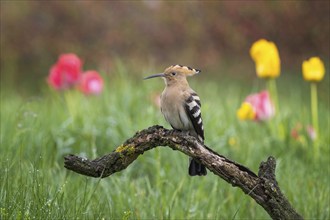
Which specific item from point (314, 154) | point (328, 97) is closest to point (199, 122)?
point (314, 154)

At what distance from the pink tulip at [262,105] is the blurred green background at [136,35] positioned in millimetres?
6421

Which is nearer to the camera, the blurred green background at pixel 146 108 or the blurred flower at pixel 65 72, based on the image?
the blurred green background at pixel 146 108

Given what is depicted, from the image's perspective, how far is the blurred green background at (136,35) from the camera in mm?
11945

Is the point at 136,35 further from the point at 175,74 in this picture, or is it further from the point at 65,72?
the point at 175,74

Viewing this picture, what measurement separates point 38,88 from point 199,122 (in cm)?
859

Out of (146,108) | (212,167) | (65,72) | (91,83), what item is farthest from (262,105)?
(212,167)

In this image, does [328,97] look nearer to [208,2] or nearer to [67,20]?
[208,2]

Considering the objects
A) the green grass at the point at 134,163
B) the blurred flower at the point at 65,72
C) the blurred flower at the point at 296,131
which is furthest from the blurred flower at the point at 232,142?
the blurred flower at the point at 65,72

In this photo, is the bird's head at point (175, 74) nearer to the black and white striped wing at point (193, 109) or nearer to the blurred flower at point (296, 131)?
the black and white striped wing at point (193, 109)

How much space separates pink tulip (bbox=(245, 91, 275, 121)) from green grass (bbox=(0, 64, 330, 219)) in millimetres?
140

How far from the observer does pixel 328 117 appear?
18.8 ft

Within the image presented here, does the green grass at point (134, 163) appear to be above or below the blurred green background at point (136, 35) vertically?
below

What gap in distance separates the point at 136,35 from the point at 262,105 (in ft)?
26.4

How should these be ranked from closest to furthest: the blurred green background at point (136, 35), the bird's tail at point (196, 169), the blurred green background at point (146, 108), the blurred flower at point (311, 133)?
the bird's tail at point (196, 169), the blurred green background at point (146, 108), the blurred flower at point (311, 133), the blurred green background at point (136, 35)
